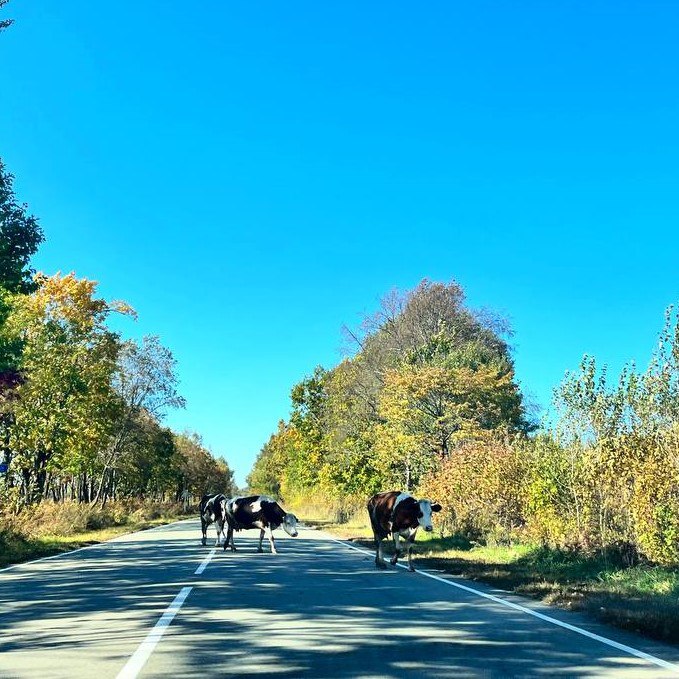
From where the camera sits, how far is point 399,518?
57.6 ft

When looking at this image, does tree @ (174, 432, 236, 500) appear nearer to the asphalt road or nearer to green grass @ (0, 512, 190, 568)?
green grass @ (0, 512, 190, 568)

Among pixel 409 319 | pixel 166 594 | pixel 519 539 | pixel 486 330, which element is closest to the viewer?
pixel 166 594

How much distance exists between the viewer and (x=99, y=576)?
48.0ft

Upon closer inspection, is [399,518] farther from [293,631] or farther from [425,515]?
[293,631]

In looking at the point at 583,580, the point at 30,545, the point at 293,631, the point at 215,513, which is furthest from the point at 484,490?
the point at 30,545

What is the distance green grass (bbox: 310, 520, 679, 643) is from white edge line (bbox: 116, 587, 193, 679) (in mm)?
5516

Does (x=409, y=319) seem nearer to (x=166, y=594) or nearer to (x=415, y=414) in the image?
(x=415, y=414)

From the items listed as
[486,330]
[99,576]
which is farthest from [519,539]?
[486,330]

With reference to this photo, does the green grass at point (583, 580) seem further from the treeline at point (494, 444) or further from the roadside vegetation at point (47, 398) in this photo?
the roadside vegetation at point (47, 398)

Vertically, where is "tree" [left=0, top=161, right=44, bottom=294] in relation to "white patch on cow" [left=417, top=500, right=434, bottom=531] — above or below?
above

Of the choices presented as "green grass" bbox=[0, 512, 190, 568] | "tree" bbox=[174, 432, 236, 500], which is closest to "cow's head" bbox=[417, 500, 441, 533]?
"green grass" bbox=[0, 512, 190, 568]

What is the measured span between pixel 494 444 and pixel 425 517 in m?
7.51

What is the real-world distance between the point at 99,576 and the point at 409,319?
110 feet

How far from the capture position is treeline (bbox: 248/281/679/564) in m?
14.0
